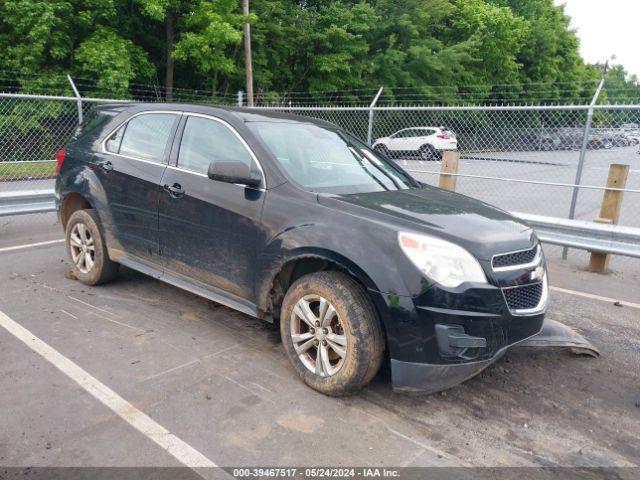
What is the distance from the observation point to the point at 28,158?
45.7 ft

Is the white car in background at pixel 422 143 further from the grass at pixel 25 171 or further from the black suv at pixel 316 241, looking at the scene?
the black suv at pixel 316 241

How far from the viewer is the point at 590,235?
5.98 metres

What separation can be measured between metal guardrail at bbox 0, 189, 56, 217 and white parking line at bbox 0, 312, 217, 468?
3.47 m

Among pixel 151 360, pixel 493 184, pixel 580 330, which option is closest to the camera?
pixel 151 360

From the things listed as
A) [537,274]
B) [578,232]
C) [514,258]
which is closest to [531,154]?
[578,232]

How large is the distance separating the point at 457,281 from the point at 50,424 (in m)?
2.43

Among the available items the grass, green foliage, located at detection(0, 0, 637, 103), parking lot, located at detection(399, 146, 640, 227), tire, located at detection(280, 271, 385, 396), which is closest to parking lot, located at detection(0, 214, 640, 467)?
tire, located at detection(280, 271, 385, 396)

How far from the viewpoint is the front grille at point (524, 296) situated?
119 inches

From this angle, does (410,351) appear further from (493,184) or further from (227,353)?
(493,184)

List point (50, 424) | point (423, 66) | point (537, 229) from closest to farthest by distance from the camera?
point (50, 424)
point (537, 229)
point (423, 66)

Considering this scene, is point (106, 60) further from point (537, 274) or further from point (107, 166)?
point (537, 274)

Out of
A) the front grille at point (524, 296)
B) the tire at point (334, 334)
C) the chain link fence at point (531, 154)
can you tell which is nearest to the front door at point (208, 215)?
the tire at point (334, 334)

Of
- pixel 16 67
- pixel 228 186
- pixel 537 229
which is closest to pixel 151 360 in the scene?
pixel 228 186

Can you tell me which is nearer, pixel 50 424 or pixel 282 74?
pixel 50 424
